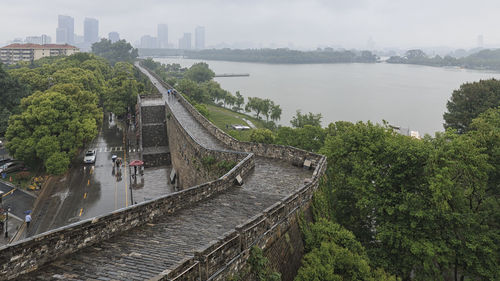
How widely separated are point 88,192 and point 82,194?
0.48m

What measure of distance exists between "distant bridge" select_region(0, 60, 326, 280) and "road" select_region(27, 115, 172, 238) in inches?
486

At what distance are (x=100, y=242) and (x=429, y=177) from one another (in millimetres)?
12207

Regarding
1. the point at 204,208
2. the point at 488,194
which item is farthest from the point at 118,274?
the point at 488,194

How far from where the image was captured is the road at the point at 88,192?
2202 cm

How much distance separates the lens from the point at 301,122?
45219 millimetres

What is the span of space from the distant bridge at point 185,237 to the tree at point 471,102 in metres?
28.2

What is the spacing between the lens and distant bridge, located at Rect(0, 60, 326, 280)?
290 inches

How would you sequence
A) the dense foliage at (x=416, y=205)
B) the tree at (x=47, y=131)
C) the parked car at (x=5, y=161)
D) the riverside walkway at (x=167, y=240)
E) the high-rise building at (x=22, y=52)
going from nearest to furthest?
the riverside walkway at (x=167, y=240) < the dense foliage at (x=416, y=205) < the tree at (x=47, y=131) < the parked car at (x=5, y=161) < the high-rise building at (x=22, y=52)

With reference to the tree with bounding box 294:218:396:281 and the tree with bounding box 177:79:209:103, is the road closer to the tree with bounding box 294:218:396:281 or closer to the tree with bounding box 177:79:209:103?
the tree with bounding box 294:218:396:281

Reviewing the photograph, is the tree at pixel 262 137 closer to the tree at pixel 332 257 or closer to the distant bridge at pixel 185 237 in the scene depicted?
the distant bridge at pixel 185 237

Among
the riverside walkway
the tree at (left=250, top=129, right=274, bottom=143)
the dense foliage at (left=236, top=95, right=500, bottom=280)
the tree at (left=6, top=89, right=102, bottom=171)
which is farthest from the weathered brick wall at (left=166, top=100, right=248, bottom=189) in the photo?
the tree at (left=250, top=129, right=274, bottom=143)

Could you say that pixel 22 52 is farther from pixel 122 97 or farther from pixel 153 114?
pixel 153 114

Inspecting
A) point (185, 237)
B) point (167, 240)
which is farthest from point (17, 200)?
point (185, 237)

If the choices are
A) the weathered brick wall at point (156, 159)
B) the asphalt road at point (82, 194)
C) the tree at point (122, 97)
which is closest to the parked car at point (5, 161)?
the asphalt road at point (82, 194)
